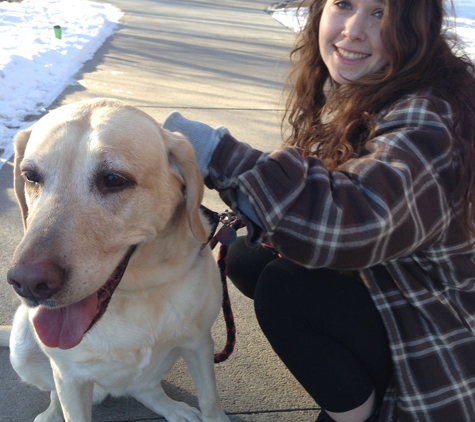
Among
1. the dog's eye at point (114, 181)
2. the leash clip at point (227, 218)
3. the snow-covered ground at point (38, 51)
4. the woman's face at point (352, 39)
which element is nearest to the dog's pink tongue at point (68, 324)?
the dog's eye at point (114, 181)

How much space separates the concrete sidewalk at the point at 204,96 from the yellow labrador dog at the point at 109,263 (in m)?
0.22

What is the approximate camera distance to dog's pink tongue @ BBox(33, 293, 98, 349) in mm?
1628

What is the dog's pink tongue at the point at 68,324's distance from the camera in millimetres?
1628

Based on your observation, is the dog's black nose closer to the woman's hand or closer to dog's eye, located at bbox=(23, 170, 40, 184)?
dog's eye, located at bbox=(23, 170, 40, 184)

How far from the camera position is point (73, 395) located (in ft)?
6.35

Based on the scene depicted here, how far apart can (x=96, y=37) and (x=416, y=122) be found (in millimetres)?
9558

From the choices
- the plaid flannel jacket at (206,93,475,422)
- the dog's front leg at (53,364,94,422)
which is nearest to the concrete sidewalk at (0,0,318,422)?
the dog's front leg at (53,364,94,422)

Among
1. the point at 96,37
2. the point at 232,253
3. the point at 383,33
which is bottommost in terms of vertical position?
the point at 96,37

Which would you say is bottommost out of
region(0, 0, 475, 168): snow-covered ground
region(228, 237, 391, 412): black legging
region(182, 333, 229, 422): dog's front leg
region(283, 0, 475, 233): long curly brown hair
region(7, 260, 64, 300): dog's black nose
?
region(0, 0, 475, 168): snow-covered ground

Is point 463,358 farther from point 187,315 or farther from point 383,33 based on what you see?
point 383,33

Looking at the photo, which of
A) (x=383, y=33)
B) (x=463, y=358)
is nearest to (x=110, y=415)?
(x=463, y=358)

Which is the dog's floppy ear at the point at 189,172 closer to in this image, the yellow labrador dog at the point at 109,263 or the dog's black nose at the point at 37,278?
the yellow labrador dog at the point at 109,263

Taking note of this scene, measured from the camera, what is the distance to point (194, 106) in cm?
607

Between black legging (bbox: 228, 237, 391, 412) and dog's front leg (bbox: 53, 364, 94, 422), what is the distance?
0.79 metres
